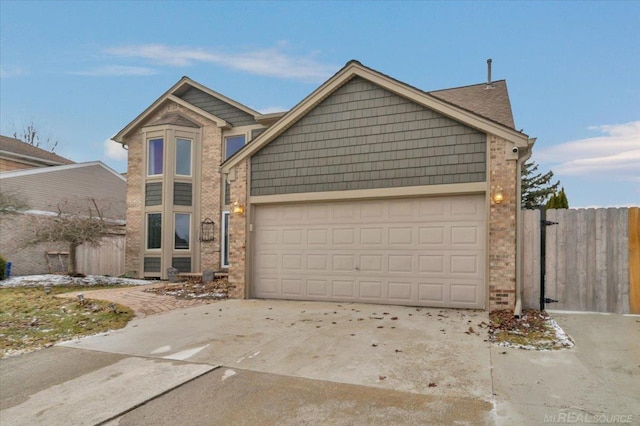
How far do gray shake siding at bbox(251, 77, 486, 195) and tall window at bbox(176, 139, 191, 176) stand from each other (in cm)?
684

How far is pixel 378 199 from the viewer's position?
8586mm

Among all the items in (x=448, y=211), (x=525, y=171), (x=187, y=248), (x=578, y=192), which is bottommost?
(x=187, y=248)

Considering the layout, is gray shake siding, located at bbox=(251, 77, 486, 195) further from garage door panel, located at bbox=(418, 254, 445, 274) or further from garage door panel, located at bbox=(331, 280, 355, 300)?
garage door panel, located at bbox=(331, 280, 355, 300)

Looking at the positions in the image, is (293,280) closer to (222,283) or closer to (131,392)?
(222,283)

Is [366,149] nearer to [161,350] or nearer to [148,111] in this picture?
[161,350]

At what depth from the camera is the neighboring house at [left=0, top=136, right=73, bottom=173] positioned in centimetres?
1877

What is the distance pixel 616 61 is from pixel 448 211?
804cm

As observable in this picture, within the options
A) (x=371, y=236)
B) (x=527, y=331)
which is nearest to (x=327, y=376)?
(x=527, y=331)

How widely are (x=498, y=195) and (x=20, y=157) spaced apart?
21954 millimetres

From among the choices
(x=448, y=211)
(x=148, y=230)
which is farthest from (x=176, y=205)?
(x=448, y=211)

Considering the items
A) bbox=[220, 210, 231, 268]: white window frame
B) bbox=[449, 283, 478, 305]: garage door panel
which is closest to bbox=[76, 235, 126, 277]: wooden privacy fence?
bbox=[220, 210, 231, 268]: white window frame

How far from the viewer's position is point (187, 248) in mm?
15383

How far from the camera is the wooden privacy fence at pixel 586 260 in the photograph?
A: 22.3 feet

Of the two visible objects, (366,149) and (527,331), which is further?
(366,149)
